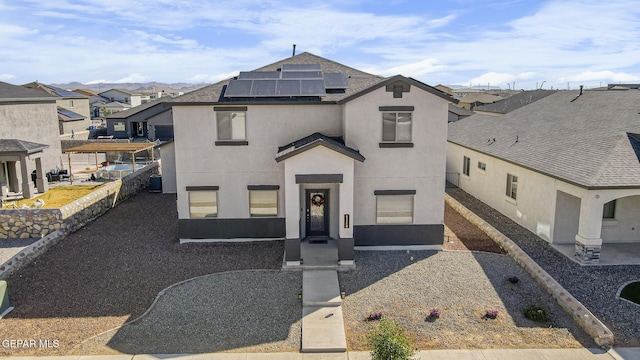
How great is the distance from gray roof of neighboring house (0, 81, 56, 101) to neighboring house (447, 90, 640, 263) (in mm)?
26308

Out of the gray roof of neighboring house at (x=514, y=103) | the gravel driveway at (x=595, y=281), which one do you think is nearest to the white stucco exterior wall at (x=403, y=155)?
the gravel driveway at (x=595, y=281)

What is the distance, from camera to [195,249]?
18.0 metres

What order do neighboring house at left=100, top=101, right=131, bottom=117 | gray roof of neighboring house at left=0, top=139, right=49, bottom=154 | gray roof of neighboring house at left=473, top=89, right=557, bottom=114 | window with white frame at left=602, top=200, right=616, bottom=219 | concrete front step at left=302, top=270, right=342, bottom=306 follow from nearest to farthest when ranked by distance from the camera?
concrete front step at left=302, top=270, right=342, bottom=306 → window with white frame at left=602, top=200, right=616, bottom=219 → gray roof of neighboring house at left=0, top=139, right=49, bottom=154 → gray roof of neighboring house at left=473, top=89, right=557, bottom=114 → neighboring house at left=100, top=101, right=131, bottom=117

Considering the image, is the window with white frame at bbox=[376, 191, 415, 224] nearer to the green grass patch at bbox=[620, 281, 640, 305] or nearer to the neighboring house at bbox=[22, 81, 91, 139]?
the green grass patch at bbox=[620, 281, 640, 305]

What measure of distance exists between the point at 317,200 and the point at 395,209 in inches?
121

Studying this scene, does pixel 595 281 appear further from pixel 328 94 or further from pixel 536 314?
pixel 328 94

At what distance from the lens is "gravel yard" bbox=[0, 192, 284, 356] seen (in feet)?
40.3

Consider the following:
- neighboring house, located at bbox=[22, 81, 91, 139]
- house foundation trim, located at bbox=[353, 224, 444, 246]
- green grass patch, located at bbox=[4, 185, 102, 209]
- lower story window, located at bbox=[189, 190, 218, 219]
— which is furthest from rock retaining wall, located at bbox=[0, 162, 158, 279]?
neighboring house, located at bbox=[22, 81, 91, 139]

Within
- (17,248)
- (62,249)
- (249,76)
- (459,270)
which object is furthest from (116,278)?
(459,270)

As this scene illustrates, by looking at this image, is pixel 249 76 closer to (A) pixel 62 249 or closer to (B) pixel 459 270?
(A) pixel 62 249

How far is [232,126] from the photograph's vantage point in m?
18.2

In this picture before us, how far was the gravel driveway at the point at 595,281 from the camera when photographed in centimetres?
1213

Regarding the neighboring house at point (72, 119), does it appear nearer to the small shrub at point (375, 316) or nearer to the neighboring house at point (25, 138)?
the neighboring house at point (25, 138)

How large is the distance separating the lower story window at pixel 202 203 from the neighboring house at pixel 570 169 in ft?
42.8
